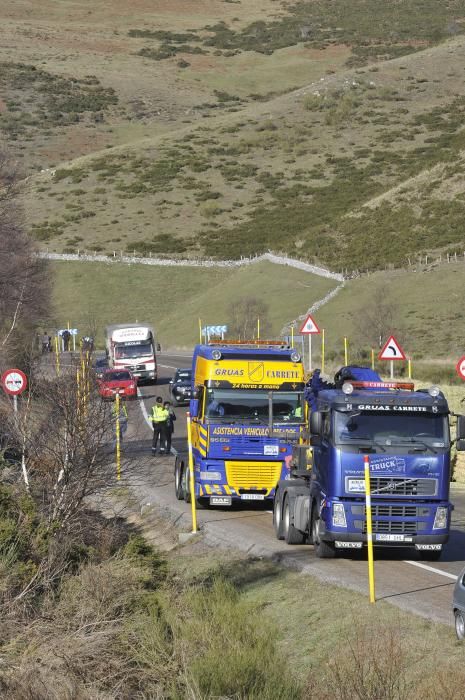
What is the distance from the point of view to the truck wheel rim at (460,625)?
13.5m

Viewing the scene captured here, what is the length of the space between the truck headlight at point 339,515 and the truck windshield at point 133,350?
130 ft

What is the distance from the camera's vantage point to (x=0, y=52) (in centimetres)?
18712

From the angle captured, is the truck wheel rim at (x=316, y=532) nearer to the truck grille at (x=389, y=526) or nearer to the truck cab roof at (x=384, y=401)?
the truck grille at (x=389, y=526)

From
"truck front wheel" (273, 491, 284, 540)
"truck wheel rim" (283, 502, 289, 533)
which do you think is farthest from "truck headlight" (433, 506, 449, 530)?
"truck front wheel" (273, 491, 284, 540)

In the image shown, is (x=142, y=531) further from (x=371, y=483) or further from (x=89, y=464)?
(x=371, y=483)

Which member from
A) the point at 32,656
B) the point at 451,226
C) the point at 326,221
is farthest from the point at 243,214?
the point at 32,656

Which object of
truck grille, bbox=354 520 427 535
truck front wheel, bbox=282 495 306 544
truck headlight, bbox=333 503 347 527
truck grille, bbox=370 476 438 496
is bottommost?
truck front wheel, bbox=282 495 306 544

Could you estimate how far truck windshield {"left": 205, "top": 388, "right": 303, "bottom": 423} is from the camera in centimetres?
2488

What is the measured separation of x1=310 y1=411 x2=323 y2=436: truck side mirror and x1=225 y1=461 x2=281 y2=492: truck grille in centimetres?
555

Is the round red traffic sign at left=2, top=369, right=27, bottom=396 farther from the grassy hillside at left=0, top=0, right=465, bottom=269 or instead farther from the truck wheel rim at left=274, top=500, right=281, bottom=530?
the grassy hillside at left=0, top=0, right=465, bottom=269

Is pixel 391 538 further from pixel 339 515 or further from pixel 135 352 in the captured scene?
pixel 135 352

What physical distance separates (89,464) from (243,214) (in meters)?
98.5

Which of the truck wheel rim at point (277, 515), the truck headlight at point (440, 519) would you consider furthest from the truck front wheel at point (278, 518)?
the truck headlight at point (440, 519)

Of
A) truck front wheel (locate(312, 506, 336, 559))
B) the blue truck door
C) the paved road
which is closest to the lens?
the paved road
